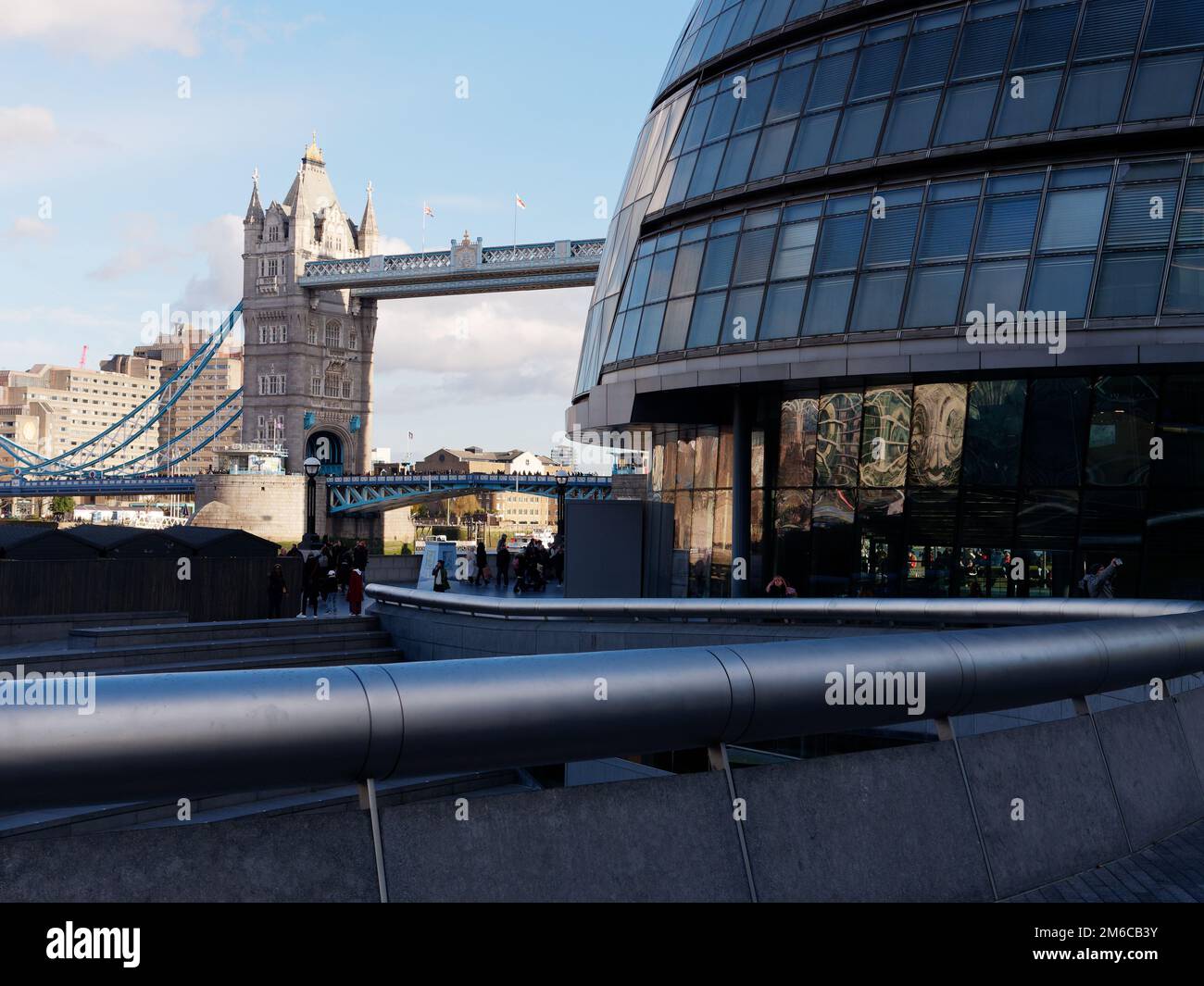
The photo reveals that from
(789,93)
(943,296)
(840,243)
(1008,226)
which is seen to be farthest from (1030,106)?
(789,93)

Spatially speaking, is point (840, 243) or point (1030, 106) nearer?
point (1030, 106)

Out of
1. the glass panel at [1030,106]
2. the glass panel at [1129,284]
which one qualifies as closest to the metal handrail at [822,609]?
the glass panel at [1129,284]

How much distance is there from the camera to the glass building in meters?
19.9

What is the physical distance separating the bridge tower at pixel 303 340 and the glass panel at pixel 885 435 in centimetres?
14793

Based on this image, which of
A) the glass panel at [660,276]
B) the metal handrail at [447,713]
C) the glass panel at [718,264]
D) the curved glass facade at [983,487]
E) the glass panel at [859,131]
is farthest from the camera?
the glass panel at [660,276]

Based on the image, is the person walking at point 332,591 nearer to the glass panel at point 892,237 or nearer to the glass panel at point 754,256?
the glass panel at point 754,256

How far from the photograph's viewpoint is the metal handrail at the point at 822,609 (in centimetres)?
1173

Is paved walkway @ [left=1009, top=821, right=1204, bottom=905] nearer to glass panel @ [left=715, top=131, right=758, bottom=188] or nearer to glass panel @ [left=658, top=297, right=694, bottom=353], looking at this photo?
glass panel @ [left=658, top=297, right=694, bottom=353]

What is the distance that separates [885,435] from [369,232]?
16771cm

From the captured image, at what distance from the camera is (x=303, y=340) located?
16812 cm

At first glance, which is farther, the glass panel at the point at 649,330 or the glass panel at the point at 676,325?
the glass panel at the point at 649,330

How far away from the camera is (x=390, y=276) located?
15450cm

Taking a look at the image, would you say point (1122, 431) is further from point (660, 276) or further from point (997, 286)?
point (660, 276)

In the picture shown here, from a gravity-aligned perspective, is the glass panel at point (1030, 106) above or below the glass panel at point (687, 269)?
above
